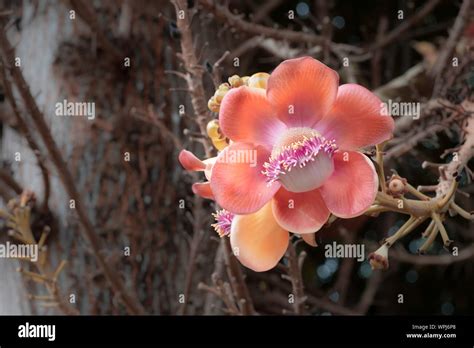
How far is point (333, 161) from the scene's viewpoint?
0.44m

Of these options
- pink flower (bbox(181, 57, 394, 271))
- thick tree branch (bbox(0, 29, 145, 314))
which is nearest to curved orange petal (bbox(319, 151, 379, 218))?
pink flower (bbox(181, 57, 394, 271))

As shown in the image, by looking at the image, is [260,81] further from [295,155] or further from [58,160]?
[58,160]

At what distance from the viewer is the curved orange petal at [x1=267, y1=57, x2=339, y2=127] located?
43 centimetres

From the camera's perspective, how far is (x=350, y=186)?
0.42 meters

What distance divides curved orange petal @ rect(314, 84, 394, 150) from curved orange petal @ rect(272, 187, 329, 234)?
0.13 ft

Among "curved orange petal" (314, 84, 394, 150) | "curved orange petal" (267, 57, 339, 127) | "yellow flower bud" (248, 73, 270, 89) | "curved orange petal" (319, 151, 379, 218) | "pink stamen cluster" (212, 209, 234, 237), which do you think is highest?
"yellow flower bud" (248, 73, 270, 89)

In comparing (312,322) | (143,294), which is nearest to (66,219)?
(143,294)

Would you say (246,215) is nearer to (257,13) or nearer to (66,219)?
(66,219)

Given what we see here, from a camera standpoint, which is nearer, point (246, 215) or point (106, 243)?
point (246, 215)

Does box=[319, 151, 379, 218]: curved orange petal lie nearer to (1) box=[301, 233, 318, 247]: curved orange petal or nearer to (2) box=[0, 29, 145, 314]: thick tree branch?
(1) box=[301, 233, 318, 247]: curved orange petal

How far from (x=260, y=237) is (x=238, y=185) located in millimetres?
36

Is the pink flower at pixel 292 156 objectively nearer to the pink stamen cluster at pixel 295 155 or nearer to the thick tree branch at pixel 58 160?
the pink stamen cluster at pixel 295 155

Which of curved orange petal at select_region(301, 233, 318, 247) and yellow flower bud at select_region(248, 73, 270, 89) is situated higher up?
yellow flower bud at select_region(248, 73, 270, 89)

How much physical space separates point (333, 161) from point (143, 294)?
24.1 inches
